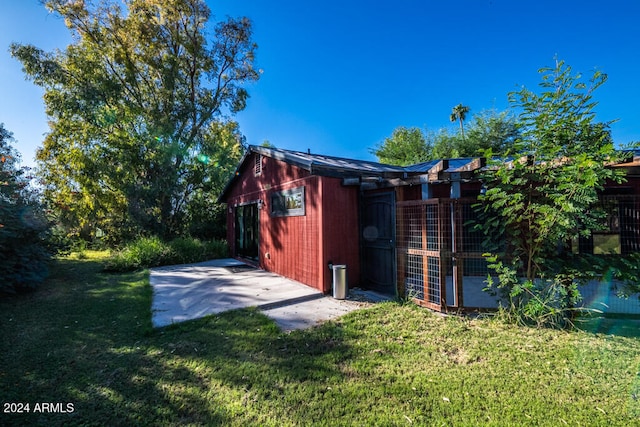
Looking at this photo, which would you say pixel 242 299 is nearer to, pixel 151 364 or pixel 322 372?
pixel 151 364

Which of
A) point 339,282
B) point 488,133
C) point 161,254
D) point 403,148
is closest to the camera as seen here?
point 339,282

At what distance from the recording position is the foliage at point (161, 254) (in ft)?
30.5

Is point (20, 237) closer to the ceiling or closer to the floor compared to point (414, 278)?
closer to the ceiling

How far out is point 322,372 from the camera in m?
2.79

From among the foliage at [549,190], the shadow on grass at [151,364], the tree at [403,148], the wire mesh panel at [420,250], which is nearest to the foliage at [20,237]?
the shadow on grass at [151,364]

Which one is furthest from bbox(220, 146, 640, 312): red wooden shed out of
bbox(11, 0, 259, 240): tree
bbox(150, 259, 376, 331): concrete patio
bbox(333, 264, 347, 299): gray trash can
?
bbox(11, 0, 259, 240): tree

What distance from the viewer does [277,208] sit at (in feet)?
25.7

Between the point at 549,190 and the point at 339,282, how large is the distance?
3.61m

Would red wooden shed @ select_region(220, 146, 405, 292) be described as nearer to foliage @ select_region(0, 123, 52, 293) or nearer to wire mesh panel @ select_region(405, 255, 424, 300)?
wire mesh panel @ select_region(405, 255, 424, 300)

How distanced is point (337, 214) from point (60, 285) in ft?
23.3

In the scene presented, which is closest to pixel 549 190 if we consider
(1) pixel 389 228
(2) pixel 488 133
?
(1) pixel 389 228

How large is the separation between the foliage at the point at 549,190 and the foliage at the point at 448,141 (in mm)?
12787

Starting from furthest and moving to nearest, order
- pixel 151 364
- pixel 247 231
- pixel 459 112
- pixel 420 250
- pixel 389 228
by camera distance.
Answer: pixel 459 112
pixel 247 231
pixel 389 228
pixel 420 250
pixel 151 364

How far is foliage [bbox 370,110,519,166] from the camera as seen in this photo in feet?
58.7
